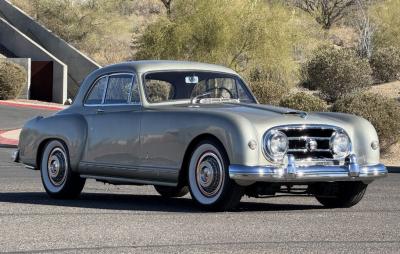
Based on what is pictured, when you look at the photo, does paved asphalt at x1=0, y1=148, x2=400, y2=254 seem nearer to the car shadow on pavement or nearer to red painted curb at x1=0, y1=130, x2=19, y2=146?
the car shadow on pavement

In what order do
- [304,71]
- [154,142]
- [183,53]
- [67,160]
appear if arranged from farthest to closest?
1. [304,71]
2. [183,53]
3. [67,160]
4. [154,142]

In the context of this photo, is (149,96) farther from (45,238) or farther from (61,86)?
(61,86)

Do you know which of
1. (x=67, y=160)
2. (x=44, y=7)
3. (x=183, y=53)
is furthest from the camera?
(x=44, y=7)

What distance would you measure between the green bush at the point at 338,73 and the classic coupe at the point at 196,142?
2831 cm

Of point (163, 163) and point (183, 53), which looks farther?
point (183, 53)

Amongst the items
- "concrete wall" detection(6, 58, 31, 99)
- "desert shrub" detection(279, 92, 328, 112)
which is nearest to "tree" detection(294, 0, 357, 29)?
"concrete wall" detection(6, 58, 31, 99)


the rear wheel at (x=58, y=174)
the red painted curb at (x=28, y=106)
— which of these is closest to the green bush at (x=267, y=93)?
the red painted curb at (x=28, y=106)

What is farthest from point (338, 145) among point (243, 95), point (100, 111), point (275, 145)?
point (100, 111)

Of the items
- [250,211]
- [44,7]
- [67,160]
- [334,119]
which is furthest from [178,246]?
[44,7]

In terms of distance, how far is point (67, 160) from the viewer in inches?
487

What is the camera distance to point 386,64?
154ft

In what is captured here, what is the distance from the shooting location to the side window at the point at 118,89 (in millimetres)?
11969

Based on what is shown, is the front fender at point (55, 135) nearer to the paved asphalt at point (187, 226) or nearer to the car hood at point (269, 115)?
the paved asphalt at point (187, 226)

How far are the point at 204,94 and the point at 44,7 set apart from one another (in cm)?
4871
